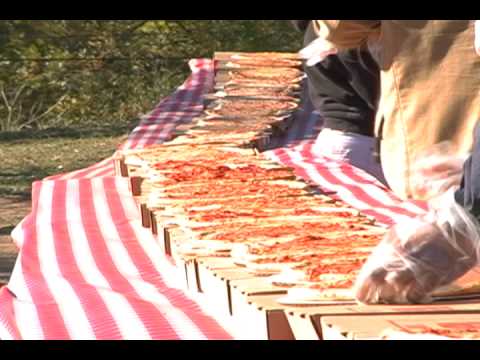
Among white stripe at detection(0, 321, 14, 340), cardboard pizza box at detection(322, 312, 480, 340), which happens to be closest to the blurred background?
white stripe at detection(0, 321, 14, 340)

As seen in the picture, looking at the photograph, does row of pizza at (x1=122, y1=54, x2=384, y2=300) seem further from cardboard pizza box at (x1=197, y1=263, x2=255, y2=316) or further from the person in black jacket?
the person in black jacket

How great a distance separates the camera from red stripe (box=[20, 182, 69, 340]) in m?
2.99

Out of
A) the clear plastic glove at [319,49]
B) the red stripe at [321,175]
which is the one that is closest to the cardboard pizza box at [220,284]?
the red stripe at [321,175]

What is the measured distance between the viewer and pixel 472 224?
2.51m

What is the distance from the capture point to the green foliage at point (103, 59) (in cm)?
1213

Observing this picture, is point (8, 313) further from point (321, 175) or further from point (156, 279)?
point (321, 175)

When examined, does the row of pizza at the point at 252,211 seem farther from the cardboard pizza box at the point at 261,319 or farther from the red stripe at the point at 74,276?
the red stripe at the point at 74,276

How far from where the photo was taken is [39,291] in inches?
137

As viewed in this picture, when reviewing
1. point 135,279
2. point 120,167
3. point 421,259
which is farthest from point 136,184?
point 421,259

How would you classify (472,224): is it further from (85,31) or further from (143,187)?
(85,31)

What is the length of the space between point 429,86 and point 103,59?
806 centimetres

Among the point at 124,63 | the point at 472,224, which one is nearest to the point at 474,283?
the point at 472,224
